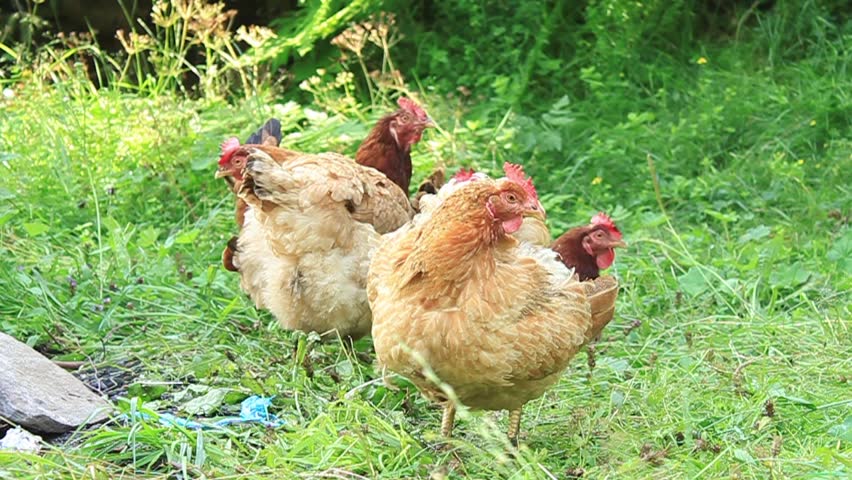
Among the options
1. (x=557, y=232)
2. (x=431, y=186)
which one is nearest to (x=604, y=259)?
(x=431, y=186)

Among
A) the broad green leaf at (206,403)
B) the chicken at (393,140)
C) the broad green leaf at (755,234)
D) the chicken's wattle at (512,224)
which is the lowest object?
the broad green leaf at (755,234)

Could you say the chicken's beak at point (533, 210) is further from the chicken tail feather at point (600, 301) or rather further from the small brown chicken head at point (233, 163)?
the small brown chicken head at point (233, 163)

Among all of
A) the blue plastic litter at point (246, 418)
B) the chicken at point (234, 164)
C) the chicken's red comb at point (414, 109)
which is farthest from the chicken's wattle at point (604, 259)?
the blue plastic litter at point (246, 418)

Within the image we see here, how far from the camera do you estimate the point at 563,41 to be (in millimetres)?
8023

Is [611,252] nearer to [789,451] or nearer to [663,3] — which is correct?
[789,451]

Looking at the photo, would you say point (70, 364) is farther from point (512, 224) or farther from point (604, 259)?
point (604, 259)

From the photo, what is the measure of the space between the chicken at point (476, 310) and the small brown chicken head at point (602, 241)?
98 cm

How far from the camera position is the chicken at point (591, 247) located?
4652mm

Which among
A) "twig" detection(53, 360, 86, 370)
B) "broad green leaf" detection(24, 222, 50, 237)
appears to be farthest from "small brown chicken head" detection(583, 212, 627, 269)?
"broad green leaf" detection(24, 222, 50, 237)

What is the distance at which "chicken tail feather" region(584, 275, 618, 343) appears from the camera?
3.87 meters

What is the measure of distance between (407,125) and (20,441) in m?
2.32

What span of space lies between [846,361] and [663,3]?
417cm

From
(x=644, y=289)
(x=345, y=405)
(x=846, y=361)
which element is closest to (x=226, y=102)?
(x=644, y=289)

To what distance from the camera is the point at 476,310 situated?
11.4 ft
